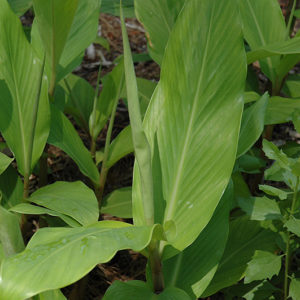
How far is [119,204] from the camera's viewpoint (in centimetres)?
138

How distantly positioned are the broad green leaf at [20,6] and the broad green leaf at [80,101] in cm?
29

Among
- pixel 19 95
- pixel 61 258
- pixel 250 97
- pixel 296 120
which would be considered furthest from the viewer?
pixel 250 97

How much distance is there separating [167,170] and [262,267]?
0.30 metres

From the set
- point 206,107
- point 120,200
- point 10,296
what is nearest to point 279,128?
point 120,200

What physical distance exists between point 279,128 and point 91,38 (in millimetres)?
976

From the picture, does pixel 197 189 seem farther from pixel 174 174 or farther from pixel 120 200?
pixel 120 200

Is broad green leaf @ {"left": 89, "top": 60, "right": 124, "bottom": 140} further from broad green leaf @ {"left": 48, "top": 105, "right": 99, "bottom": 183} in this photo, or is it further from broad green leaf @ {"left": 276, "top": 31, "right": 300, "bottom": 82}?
broad green leaf @ {"left": 276, "top": 31, "right": 300, "bottom": 82}

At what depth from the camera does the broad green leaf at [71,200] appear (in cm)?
106

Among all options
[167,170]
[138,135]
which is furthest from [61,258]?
[167,170]

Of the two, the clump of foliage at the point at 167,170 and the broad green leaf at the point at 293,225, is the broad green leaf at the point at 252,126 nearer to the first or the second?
the clump of foliage at the point at 167,170

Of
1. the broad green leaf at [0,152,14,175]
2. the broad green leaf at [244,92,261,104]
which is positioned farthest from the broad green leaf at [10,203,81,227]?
the broad green leaf at [244,92,261,104]

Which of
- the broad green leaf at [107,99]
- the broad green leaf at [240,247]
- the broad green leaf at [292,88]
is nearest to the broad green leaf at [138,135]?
the broad green leaf at [240,247]

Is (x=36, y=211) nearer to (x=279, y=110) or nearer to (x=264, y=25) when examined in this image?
(x=279, y=110)

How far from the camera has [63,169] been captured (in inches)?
72.0
